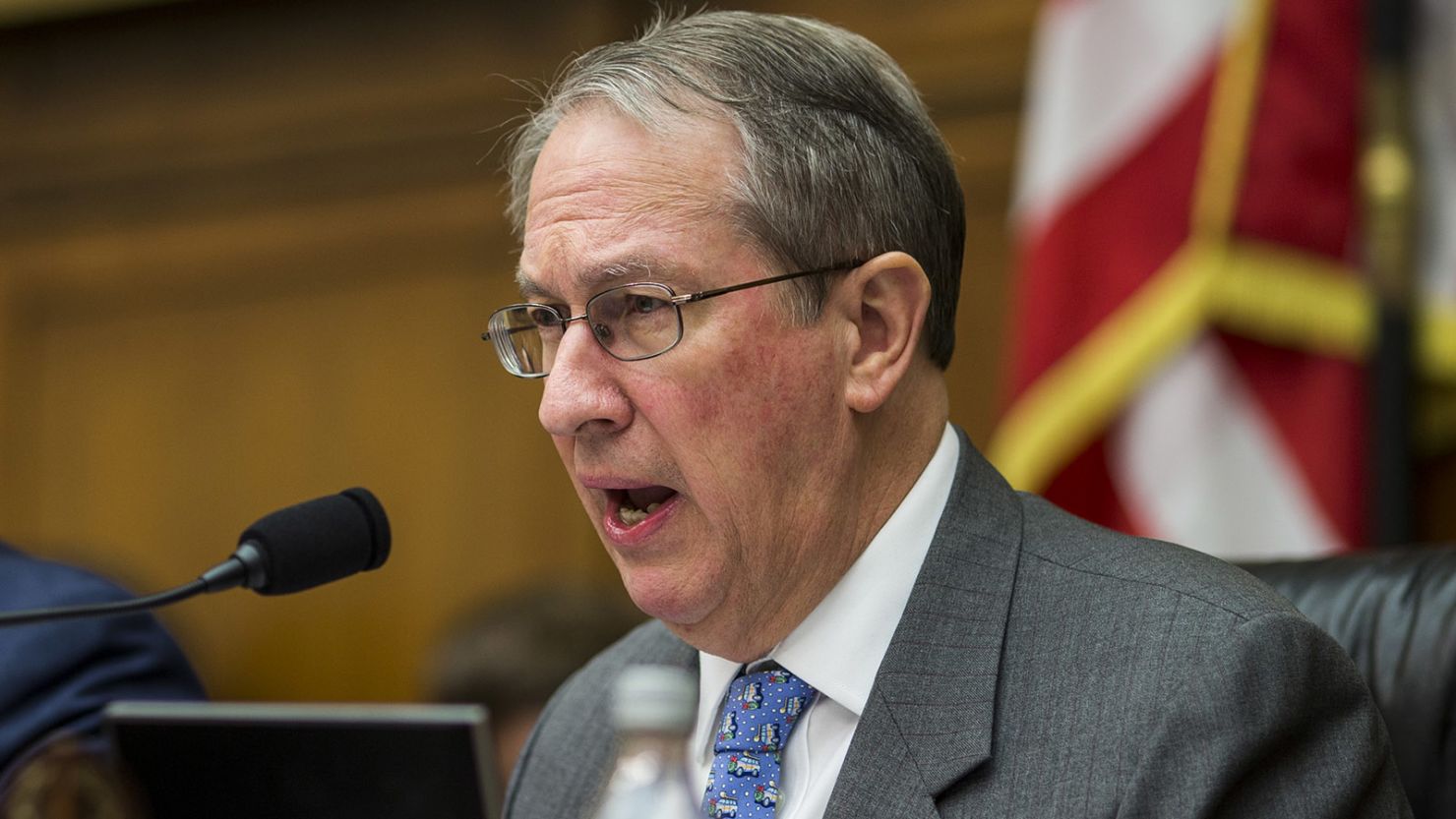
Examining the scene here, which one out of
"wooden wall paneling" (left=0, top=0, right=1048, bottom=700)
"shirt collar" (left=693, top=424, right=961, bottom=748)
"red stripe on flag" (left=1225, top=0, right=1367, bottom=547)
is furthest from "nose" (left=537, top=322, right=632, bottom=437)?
"wooden wall paneling" (left=0, top=0, right=1048, bottom=700)

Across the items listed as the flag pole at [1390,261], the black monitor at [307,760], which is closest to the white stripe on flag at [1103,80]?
the flag pole at [1390,261]

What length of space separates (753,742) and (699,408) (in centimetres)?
31

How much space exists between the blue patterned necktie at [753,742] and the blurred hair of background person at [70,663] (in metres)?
0.76

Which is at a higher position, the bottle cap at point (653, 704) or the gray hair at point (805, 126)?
the gray hair at point (805, 126)

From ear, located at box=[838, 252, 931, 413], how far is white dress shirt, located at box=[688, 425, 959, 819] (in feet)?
0.38

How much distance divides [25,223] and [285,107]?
78 centimetres

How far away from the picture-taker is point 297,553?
58.5 inches

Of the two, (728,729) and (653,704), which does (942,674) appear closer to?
(728,729)

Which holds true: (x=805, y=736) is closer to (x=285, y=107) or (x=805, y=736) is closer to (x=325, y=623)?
(x=325, y=623)

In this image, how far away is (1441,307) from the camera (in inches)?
109

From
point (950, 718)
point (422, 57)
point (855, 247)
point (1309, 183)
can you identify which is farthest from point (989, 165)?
point (950, 718)

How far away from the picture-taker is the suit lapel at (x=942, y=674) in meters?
1.47

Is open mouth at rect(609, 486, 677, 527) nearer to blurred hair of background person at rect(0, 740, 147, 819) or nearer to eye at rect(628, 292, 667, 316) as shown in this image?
eye at rect(628, 292, 667, 316)

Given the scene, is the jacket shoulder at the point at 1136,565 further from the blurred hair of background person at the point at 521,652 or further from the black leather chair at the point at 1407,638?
the blurred hair of background person at the point at 521,652
